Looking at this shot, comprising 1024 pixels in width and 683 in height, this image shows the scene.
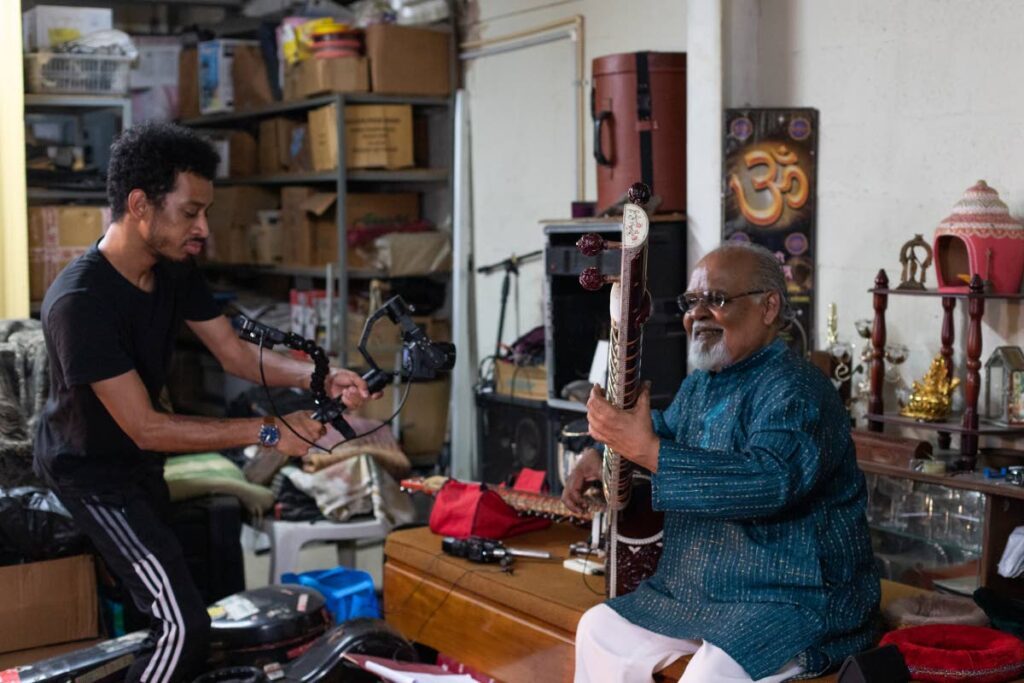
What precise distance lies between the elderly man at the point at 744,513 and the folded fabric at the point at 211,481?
1965mm

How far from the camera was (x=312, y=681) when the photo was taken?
3.43 m

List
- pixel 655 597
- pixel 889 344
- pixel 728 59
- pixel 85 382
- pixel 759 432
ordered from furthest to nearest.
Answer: pixel 728 59 < pixel 889 344 < pixel 85 382 < pixel 655 597 < pixel 759 432

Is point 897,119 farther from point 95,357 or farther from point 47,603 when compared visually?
point 47,603

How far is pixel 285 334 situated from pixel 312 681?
90 cm

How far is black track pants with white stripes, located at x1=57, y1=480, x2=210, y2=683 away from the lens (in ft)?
11.1

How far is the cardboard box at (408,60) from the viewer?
6055 millimetres

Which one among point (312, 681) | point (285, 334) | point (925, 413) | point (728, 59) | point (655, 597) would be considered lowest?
point (312, 681)

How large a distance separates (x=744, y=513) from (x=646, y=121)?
7.63 ft

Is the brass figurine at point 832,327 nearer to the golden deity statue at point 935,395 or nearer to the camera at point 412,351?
the golden deity statue at point 935,395

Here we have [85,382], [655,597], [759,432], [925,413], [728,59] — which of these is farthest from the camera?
[728,59]

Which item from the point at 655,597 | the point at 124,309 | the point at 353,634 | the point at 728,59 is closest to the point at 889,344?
the point at 728,59

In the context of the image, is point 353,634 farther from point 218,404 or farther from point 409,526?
point 218,404

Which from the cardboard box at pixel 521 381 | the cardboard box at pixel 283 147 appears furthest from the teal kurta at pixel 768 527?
the cardboard box at pixel 283 147

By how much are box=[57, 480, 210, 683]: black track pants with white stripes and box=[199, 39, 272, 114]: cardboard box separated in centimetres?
384
